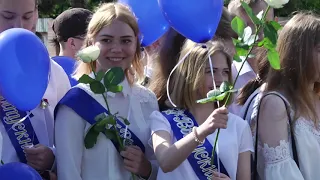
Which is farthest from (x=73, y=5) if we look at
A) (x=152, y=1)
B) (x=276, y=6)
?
(x=276, y=6)

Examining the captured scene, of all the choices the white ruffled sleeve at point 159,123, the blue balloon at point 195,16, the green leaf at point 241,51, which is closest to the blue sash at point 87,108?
the white ruffled sleeve at point 159,123

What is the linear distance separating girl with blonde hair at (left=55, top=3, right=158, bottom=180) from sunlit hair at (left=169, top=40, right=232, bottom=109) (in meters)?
0.16

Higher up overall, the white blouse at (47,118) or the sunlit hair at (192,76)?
the sunlit hair at (192,76)

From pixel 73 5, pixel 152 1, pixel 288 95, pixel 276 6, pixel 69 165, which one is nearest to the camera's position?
pixel 276 6

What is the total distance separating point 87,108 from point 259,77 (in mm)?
1018

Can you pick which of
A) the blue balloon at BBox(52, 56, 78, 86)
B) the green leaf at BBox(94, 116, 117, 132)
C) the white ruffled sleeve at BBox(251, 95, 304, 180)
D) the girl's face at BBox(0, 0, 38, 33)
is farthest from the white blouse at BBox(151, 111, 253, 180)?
the blue balloon at BBox(52, 56, 78, 86)

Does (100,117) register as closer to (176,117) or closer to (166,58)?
(176,117)

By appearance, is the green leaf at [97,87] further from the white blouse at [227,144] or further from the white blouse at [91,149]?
the white blouse at [227,144]

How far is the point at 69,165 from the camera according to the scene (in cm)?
281

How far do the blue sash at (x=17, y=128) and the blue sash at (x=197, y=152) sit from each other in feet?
2.20

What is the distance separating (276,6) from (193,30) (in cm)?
47

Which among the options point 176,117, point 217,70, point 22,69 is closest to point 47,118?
point 22,69

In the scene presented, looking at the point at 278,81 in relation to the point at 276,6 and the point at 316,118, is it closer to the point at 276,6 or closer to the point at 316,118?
the point at 316,118

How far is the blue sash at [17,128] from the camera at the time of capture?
2871 millimetres
